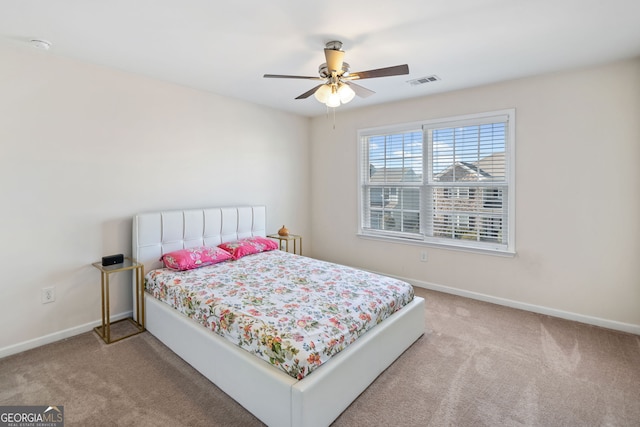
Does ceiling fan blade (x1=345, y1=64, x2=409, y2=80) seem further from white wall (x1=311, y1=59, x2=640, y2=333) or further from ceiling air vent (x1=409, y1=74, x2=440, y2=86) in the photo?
white wall (x1=311, y1=59, x2=640, y2=333)

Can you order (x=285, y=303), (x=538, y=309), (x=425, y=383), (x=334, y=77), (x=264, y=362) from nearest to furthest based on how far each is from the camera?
(x=264, y=362), (x=425, y=383), (x=285, y=303), (x=334, y=77), (x=538, y=309)

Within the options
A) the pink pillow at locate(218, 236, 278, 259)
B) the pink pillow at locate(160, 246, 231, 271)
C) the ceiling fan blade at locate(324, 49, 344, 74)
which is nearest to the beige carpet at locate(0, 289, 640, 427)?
the pink pillow at locate(160, 246, 231, 271)

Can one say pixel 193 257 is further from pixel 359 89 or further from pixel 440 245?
pixel 440 245

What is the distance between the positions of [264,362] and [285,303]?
0.50 metres

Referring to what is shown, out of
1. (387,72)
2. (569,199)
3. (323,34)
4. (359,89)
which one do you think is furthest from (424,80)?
(569,199)

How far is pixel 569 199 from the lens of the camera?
3.08 m

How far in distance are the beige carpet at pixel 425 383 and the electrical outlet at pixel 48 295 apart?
1.25 ft

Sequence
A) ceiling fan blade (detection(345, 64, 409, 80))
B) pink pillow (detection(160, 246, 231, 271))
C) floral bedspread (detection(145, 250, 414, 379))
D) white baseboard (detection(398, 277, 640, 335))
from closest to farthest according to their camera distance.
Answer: floral bedspread (detection(145, 250, 414, 379))
ceiling fan blade (detection(345, 64, 409, 80))
white baseboard (detection(398, 277, 640, 335))
pink pillow (detection(160, 246, 231, 271))

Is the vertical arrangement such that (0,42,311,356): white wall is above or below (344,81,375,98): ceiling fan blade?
below

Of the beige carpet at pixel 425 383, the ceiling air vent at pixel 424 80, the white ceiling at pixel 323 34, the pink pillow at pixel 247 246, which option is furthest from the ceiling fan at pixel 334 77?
the beige carpet at pixel 425 383

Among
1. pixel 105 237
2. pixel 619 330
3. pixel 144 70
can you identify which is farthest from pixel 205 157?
pixel 619 330

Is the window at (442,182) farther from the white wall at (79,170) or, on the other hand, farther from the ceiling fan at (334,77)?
the white wall at (79,170)

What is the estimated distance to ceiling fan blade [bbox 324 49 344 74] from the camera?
2370mm

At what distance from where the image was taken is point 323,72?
100 inches
